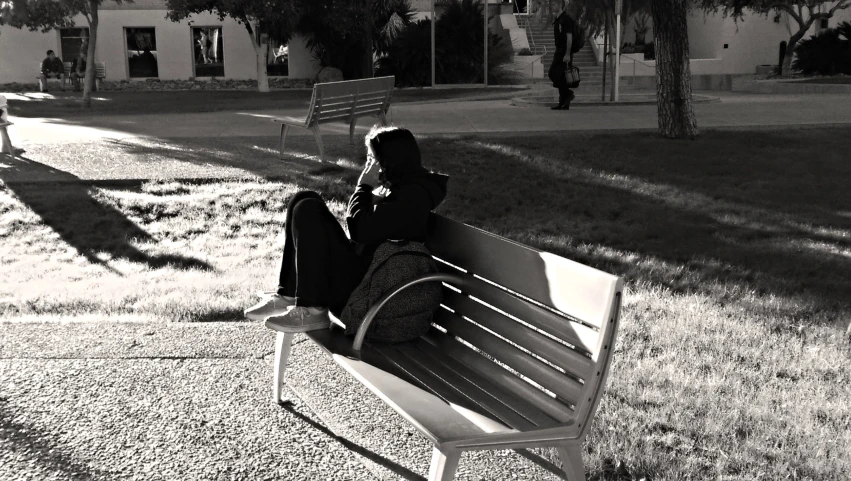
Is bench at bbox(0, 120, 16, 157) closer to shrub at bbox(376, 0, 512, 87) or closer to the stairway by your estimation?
shrub at bbox(376, 0, 512, 87)

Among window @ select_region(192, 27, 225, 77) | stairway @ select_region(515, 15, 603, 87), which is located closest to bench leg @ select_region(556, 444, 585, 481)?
stairway @ select_region(515, 15, 603, 87)

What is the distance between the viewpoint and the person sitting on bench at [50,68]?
29922 millimetres

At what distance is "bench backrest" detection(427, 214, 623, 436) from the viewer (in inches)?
106

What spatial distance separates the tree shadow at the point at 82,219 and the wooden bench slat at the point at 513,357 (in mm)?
3531

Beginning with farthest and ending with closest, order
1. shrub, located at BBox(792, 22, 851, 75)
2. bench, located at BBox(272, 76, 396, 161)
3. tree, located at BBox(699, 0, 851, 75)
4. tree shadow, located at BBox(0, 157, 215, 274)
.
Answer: shrub, located at BBox(792, 22, 851, 75) → tree, located at BBox(699, 0, 851, 75) → bench, located at BBox(272, 76, 396, 161) → tree shadow, located at BBox(0, 157, 215, 274)

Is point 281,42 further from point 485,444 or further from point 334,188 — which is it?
point 485,444

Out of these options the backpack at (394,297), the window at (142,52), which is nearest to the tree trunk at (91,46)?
the window at (142,52)

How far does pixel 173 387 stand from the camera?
4.17 meters

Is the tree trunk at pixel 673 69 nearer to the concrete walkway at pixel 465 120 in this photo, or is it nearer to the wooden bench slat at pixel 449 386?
the concrete walkway at pixel 465 120

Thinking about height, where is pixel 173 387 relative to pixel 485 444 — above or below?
below

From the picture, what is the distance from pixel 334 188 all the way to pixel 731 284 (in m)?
4.38

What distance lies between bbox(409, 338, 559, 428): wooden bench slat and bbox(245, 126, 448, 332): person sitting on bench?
446 mm

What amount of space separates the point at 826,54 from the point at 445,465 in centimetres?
2890

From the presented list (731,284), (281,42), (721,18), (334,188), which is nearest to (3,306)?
(334,188)
